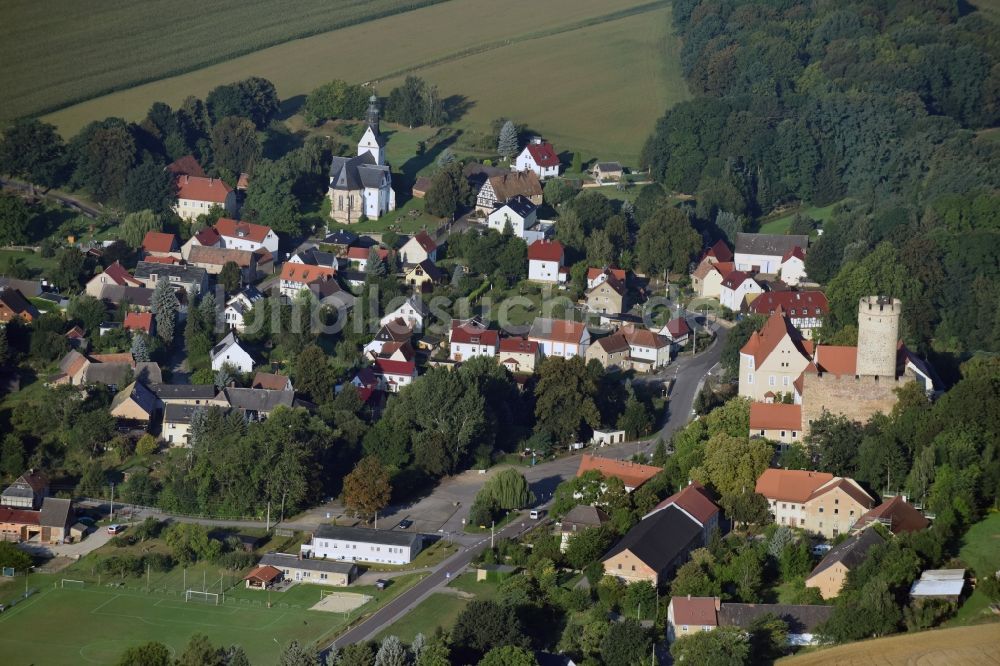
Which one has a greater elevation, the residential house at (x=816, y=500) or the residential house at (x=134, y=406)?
the residential house at (x=134, y=406)

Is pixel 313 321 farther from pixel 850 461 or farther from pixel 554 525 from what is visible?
pixel 850 461

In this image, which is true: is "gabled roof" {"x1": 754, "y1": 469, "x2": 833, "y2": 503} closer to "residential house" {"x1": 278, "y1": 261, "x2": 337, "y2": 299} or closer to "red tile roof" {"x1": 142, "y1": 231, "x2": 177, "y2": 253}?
"residential house" {"x1": 278, "y1": 261, "x2": 337, "y2": 299}

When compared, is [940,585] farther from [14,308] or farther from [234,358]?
[14,308]

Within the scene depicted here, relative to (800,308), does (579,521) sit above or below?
above

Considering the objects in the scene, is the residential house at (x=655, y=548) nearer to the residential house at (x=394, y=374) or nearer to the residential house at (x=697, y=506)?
the residential house at (x=697, y=506)

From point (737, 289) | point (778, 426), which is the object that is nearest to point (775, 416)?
point (778, 426)

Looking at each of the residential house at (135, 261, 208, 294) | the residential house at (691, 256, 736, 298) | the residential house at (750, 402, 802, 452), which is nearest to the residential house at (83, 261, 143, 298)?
the residential house at (135, 261, 208, 294)

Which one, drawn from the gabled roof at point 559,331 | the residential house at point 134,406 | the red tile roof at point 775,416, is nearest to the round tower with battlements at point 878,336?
the red tile roof at point 775,416
